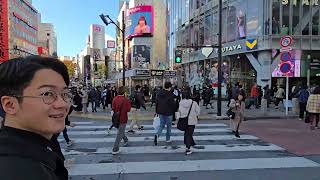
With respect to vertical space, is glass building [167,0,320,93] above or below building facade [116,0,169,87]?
below

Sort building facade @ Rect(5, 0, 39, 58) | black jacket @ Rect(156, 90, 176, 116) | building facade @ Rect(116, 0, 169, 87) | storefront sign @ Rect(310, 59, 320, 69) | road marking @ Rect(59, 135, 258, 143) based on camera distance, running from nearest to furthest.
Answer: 1. black jacket @ Rect(156, 90, 176, 116)
2. road marking @ Rect(59, 135, 258, 143)
3. storefront sign @ Rect(310, 59, 320, 69)
4. building facade @ Rect(116, 0, 169, 87)
5. building facade @ Rect(5, 0, 39, 58)

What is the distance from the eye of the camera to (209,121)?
1784 cm

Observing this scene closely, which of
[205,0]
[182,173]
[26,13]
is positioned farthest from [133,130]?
[26,13]

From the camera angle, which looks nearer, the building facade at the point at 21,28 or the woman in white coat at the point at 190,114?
the woman in white coat at the point at 190,114

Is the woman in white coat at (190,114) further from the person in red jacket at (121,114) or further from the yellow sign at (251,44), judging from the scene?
the yellow sign at (251,44)


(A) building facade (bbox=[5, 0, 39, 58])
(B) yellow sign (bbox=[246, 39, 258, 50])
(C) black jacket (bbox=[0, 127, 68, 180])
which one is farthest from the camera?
(A) building facade (bbox=[5, 0, 39, 58])

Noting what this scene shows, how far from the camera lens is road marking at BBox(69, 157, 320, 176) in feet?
26.9

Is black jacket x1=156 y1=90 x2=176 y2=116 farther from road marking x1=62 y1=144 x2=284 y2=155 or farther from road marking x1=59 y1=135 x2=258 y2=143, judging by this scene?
road marking x1=59 y1=135 x2=258 y2=143

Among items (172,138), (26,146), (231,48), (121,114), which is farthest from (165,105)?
(231,48)

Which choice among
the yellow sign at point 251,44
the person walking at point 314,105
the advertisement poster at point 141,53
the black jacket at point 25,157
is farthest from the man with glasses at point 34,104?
the advertisement poster at point 141,53

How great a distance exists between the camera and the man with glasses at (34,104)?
1602mm

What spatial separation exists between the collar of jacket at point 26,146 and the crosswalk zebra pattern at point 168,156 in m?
Answer: 6.20

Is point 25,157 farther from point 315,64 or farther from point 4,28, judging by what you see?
point 4,28

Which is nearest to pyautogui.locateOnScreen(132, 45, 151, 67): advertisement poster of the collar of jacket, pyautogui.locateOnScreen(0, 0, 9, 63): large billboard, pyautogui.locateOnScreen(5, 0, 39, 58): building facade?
pyautogui.locateOnScreen(5, 0, 39, 58): building facade
